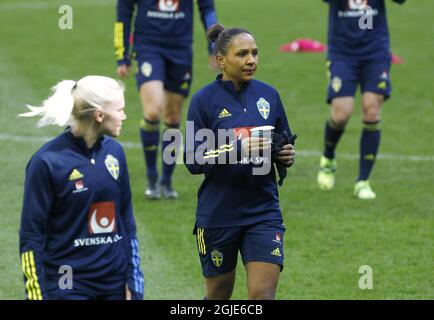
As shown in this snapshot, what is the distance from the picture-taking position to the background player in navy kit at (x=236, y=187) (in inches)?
278

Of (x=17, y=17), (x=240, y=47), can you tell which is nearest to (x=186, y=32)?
(x=240, y=47)

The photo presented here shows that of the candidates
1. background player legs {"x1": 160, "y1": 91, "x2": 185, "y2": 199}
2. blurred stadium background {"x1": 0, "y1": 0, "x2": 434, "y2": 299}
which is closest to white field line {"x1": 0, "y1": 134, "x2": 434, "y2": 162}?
blurred stadium background {"x1": 0, "y1": 0, "x2": 434, "y2": 299}

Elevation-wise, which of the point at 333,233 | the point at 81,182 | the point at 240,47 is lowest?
the point at 333,233

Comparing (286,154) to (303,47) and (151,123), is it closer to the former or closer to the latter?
(151,123)

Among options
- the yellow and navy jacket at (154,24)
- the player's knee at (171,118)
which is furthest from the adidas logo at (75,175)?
the player's knee at (171,118)

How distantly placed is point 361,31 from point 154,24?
82.3 inches

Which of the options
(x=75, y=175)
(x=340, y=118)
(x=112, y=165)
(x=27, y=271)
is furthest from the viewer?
(x=340, y=118)

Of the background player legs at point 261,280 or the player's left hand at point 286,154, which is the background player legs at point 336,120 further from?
the background player legs at point 261,280

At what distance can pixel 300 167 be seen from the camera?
1334 centimetres

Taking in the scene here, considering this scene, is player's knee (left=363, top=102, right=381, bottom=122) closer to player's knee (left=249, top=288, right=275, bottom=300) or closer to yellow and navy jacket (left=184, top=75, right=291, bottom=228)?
yellow and navy jacket (left=184, top=75, right=291, bottom=228)

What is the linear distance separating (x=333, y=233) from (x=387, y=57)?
7.37ft

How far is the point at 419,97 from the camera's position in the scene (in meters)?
17.2

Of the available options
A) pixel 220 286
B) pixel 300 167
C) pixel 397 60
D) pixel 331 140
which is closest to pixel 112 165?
pixel 220 286
